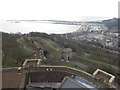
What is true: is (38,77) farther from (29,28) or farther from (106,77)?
(29,28)

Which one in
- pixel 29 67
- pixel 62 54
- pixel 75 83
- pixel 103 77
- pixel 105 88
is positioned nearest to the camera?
pixel 75 83

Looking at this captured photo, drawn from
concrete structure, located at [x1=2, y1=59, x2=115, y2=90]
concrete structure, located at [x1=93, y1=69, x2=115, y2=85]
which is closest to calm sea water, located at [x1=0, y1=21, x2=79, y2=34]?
concrete structure, located at [x1=2, y1=59, x2=115, y2=90]

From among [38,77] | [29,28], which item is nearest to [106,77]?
[38,77]

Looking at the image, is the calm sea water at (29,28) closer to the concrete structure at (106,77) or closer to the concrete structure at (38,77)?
the concrete structure at (38,77)

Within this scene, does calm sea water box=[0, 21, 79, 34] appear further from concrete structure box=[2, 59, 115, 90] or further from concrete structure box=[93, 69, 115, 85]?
concrete structure box=[93, 69, 115, 85]

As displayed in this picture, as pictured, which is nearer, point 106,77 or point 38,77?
point 106,77

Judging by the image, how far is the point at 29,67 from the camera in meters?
4.67

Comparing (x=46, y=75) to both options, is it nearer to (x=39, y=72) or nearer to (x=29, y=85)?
(x=39, y=72)

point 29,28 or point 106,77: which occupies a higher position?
point 29,28

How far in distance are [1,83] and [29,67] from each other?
2.55 feet

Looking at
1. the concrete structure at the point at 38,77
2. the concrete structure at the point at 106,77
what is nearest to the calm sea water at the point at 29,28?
the concrete structure at the point at 38,77

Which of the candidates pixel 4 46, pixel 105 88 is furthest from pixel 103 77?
pixel 4 46

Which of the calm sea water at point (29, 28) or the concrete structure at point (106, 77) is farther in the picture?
the calm sea water at point (29, 28)

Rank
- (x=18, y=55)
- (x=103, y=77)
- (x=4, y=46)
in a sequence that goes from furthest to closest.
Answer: (x=18, y=55)
(x=4, y=46)
(x=103, y=77)
